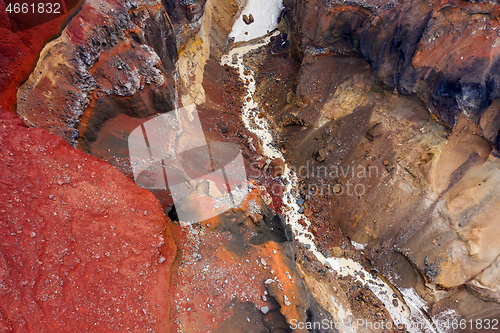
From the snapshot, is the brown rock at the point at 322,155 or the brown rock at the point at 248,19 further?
the brown rock at the point at 248,19

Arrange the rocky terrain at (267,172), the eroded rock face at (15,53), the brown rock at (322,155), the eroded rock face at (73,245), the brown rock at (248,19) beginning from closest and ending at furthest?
the eroded rock face at (73,245)
the rocky terrain at (267,172)
the eroded rock face at (15,53)
the brown rock at (322,155)
the brown rock at (248,19)

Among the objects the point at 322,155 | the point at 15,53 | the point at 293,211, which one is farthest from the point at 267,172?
the point at 15,53

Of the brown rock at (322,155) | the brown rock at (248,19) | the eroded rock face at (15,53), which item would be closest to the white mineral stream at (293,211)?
the brown rock at (248,19)

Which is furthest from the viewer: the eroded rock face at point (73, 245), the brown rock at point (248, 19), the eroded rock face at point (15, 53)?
the brown rock at point (248, 19)

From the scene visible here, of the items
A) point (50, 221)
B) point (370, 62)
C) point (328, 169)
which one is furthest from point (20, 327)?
point (370, 62)

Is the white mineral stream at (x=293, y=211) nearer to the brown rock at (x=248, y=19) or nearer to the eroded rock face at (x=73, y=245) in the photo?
the brown rock at (x=248, y=19)

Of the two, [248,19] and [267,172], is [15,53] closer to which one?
[267,172]

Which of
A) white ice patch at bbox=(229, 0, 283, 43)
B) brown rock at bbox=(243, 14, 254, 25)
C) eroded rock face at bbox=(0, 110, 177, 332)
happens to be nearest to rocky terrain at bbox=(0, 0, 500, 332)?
eroded rock face at bbox=(0, 110, 177, 332)
